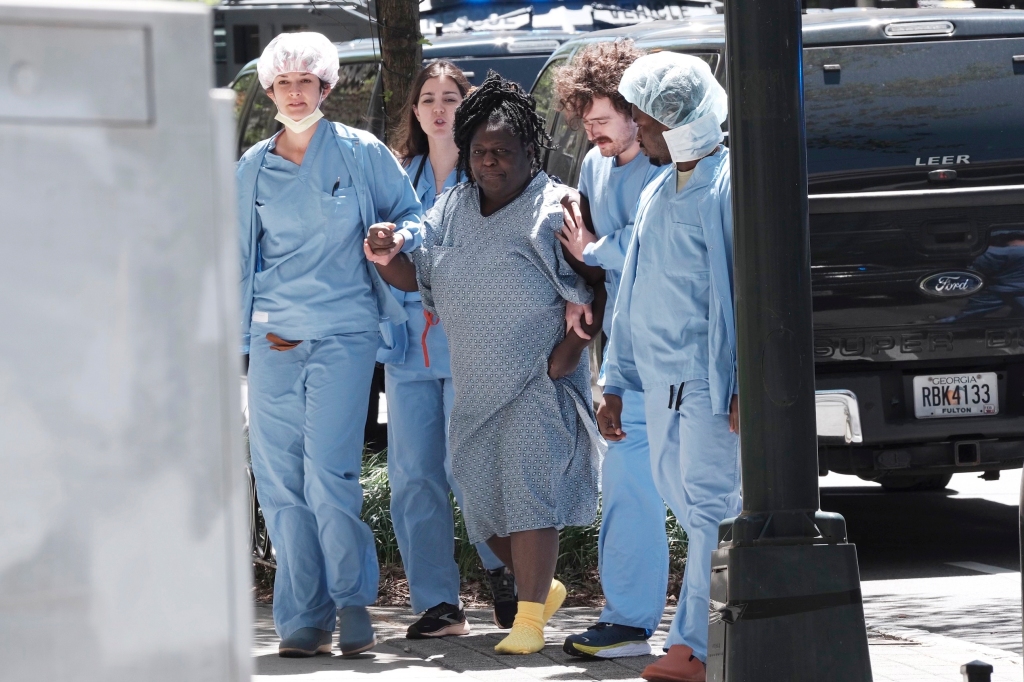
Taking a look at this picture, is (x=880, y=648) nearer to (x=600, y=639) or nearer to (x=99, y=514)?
(x=600, y=639)

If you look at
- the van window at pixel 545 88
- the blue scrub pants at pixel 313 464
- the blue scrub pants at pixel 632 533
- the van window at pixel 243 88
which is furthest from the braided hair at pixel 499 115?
the van window at pixel 243 88

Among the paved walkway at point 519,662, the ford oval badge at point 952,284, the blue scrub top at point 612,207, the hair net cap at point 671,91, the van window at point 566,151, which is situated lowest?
the paved walkway at point 519,662

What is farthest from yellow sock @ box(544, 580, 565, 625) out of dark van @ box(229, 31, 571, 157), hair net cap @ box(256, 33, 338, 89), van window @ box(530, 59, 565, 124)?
dark van @ box(229, 31, 571, 157)

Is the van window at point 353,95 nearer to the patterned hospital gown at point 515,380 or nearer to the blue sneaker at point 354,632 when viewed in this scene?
the patterned hospital gown at point 515,380

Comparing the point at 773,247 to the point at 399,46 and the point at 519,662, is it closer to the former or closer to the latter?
the point at 519,662

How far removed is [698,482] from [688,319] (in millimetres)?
488

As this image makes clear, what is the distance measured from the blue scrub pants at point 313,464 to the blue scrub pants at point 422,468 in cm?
24

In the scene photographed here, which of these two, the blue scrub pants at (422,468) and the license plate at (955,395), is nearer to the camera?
the blue scrub pants at (422,468)

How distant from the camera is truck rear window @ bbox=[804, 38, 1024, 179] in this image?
686cm

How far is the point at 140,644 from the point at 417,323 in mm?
4422

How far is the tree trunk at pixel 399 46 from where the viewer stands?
7.48 m

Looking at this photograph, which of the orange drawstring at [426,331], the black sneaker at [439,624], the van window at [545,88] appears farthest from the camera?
the van window at [545,88]

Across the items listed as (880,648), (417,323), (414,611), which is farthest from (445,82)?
(880,648)

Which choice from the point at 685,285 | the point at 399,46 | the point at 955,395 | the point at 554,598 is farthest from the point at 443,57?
the point at 685,285
